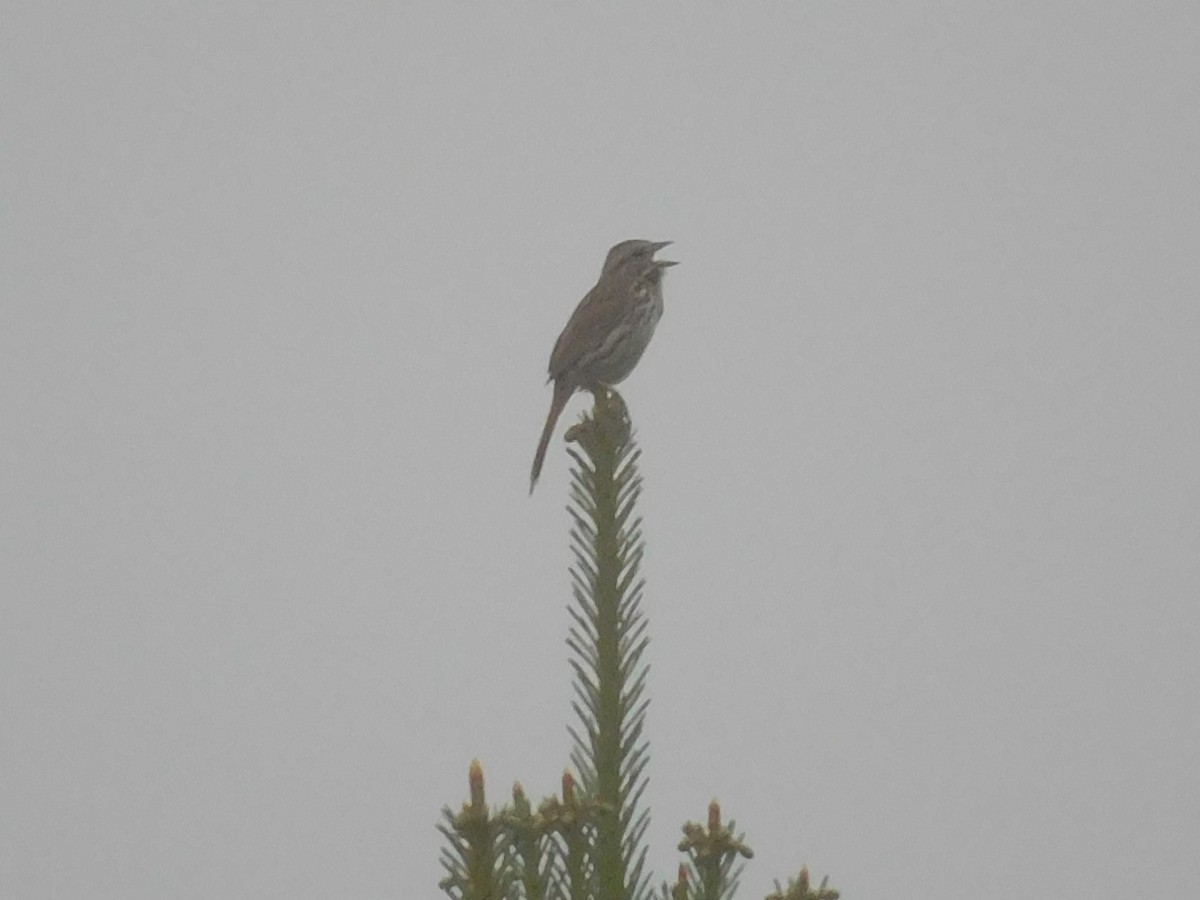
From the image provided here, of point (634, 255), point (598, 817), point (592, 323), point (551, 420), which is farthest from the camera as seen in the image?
point (634, 255)

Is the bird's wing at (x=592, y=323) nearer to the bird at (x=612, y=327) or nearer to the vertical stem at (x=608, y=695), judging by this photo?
the bird at (x=612, y=327)

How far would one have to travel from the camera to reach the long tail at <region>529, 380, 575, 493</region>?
7.50 metres

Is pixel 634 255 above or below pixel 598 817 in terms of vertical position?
above

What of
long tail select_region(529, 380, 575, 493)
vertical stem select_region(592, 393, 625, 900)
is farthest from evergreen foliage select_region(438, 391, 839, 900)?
long tail select_region(529, 380, 575, 493)

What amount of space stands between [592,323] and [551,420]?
3.81ft

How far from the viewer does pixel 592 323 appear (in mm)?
A: 9375

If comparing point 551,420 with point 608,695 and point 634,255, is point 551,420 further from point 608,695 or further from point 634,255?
point 608,695

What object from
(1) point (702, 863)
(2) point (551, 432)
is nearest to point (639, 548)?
(1) point (702, 863)

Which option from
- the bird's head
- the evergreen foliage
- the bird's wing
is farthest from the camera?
the bird's head

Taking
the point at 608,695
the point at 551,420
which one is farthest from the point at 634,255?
the point at 608,695

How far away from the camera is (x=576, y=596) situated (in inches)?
123

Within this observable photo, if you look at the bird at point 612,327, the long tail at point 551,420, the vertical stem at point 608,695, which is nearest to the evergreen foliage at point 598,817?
the vertical stem at point 608,695

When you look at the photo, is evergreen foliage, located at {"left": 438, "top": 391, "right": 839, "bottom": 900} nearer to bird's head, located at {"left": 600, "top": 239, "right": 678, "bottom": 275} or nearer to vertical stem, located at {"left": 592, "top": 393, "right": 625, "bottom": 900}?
vertical stem, located at {"left": 592, "top": 393, "right": 625, "bottom": 900}

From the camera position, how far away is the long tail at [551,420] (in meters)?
7.50
